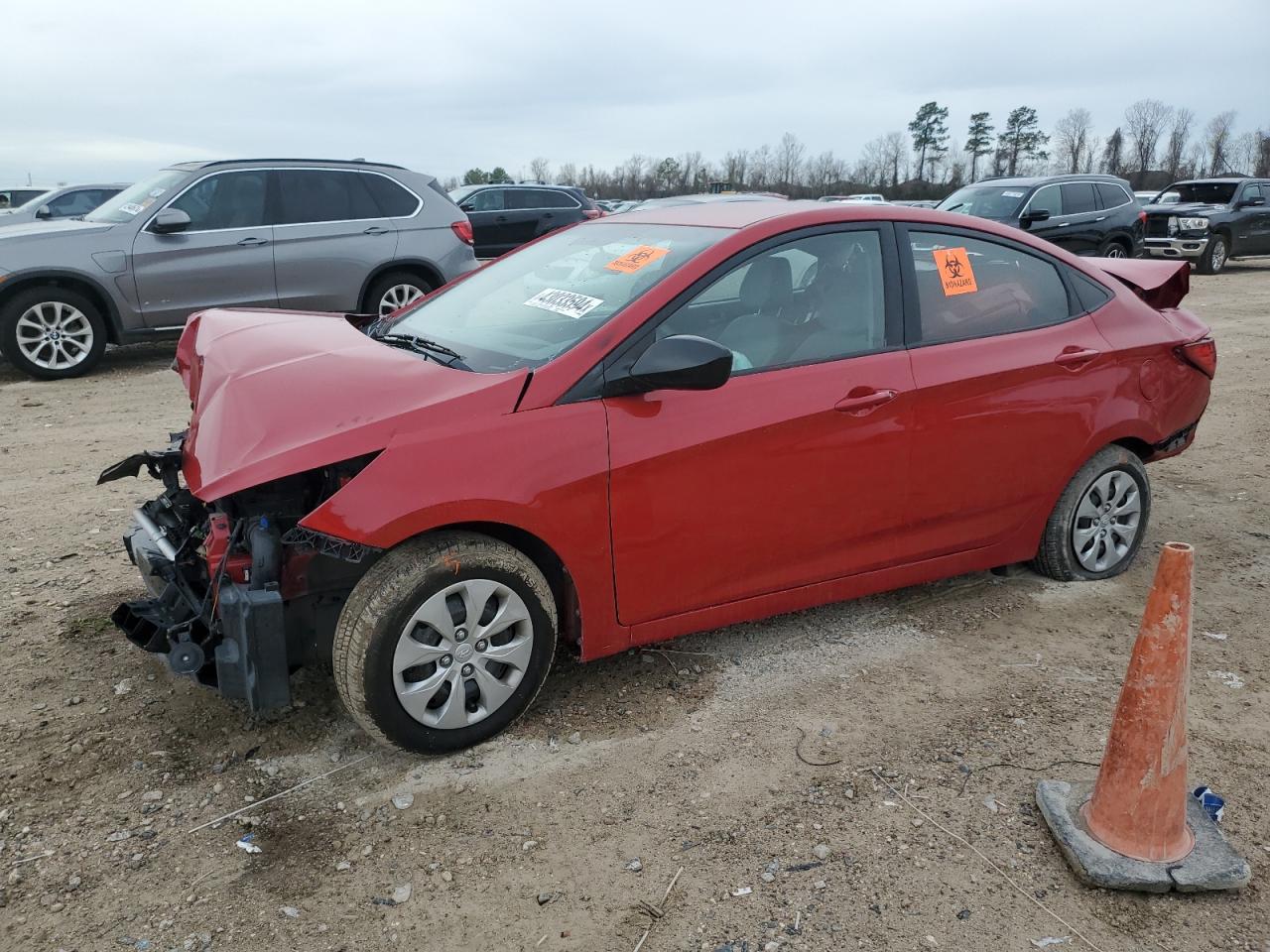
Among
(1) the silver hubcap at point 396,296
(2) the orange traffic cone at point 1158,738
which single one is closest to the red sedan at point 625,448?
(2) the orange traffic cone at point 1158,738

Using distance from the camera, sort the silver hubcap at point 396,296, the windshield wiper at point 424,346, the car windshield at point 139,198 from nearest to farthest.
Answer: the windshield wiper at point 424,346 → the car windshield at point 139,198 → the silver hubcap at point 396,296

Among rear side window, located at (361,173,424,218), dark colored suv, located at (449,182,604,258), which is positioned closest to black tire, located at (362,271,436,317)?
rear side window, located at (361,173,424,218)

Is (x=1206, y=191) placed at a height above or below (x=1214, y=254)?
above

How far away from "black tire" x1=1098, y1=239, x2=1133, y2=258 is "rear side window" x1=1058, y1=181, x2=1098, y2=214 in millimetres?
589

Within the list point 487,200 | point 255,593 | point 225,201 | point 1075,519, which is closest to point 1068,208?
point 487,200

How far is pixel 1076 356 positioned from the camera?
4121 mm

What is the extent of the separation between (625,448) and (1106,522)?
2.55 m

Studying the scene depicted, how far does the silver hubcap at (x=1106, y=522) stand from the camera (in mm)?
4391

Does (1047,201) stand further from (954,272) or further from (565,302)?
(565,302)

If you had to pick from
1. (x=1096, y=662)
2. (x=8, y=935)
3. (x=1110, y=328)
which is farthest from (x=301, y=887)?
(x=1110, y=328)

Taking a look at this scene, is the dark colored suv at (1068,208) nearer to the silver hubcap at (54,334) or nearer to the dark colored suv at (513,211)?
the dark colored suv at (513,211)

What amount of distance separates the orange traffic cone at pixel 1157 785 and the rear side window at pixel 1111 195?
48.5 ft

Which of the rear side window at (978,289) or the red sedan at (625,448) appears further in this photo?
the rear side window at (978,289)

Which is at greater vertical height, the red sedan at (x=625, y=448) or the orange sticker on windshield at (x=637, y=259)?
the orange sticker on windshield at (x=637, y=259)
